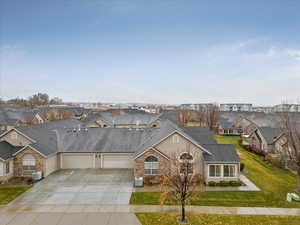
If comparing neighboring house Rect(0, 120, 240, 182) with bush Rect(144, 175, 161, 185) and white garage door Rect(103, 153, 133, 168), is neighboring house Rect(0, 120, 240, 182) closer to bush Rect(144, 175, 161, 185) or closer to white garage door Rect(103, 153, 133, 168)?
white garage door Rect(103, 153, 133, 168)

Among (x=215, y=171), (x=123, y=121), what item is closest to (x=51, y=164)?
(x=215, y=171)

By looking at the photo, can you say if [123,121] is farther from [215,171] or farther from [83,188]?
[215,171]

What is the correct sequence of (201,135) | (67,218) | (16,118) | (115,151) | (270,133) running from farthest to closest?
(16,118)
(270,133)
(201,135)
(115,151)
(67,218)

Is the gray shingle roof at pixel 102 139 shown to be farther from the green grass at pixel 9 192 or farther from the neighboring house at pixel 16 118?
the neighboring house at pixel 16 118

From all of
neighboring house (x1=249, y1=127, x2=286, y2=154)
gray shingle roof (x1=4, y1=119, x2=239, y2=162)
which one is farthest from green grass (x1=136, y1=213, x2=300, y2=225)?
neighboring house (x1=249, y1=127, x2=286, y2=154)

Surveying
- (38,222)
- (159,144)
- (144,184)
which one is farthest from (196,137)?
(38,222)

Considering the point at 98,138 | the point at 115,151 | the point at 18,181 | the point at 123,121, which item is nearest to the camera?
the point at 18,181

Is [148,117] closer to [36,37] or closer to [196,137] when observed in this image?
[196,137]

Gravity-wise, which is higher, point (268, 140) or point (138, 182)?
point (268, 140)

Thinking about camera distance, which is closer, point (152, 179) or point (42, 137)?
point (152, 179)
